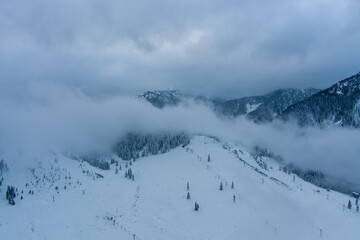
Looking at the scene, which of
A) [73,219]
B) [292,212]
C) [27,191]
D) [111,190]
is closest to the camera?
[73,219]

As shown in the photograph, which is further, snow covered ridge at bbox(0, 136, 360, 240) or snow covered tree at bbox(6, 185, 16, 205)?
snow covered tree at bbox(6, 185, 16, 205)

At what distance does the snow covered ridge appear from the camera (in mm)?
79875

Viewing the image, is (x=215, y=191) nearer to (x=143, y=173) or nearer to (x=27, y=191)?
(x=143, y=173)

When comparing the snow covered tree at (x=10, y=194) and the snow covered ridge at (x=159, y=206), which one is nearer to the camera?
the snow covered ridge at (x=159, y=206)

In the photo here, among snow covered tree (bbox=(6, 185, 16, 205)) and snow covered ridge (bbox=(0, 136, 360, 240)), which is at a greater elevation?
snow covered tree (bbox=(6, 185, 16, 205))

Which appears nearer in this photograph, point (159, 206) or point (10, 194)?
point (10, 194)

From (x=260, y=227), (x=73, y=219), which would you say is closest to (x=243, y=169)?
(x=260, y=227)

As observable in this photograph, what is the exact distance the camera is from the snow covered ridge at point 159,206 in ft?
262

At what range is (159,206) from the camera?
110 meters

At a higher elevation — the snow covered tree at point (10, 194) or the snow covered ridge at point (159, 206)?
the snow covered tree at point (10, 194)

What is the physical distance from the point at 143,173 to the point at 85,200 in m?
62.8

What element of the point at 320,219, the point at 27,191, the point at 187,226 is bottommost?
the point at 320,219

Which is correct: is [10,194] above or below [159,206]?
above

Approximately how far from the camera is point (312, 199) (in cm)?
15288
